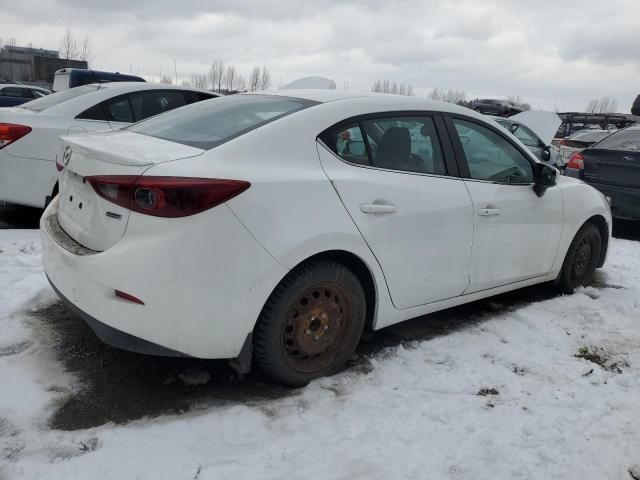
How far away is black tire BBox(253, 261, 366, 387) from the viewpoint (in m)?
2.67

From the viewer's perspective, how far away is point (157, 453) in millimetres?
2279

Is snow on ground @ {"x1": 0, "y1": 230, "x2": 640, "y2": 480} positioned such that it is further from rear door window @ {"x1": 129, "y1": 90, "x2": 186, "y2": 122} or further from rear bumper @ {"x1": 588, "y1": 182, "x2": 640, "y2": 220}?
rear bumper @ {"x1": 588, "y1": 182, "x2": 640, "y2": 220}

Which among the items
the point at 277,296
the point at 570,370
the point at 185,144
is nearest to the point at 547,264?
the point at 570,370

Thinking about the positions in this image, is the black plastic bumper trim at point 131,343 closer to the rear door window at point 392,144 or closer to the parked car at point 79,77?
the rear door window at point 392,144

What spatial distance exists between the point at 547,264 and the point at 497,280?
2.32 ft

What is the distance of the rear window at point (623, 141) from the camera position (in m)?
7.42

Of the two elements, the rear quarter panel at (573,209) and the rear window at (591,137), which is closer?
the rear quarter panel at (573,209)

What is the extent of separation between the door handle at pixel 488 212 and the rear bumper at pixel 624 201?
4393 mm

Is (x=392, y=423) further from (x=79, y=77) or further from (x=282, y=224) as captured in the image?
(x=79, y=77)

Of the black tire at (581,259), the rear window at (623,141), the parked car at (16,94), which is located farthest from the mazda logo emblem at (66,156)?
the parked car at (16,94)

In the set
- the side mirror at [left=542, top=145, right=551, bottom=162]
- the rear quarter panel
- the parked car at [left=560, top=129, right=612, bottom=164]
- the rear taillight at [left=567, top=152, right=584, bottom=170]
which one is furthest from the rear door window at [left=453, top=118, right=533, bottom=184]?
the parked car at [left=560, top=129, right=612, bottom=164]

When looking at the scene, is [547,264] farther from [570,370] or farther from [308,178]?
[308,178]

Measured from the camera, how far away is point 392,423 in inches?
103

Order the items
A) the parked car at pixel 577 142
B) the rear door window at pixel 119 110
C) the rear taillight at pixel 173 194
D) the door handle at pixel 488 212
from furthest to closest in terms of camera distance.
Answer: the parked car at pixel 577 142 < the rear door window at pixel 119 110 < the door handle at pixel 488 212 < the rear taillight at pixel 173 194
